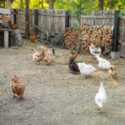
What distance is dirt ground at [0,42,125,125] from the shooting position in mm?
6992

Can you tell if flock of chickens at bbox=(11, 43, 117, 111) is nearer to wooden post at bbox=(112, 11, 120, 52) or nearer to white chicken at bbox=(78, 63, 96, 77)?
white chicken at bbox=(78, 63, 96, 77)

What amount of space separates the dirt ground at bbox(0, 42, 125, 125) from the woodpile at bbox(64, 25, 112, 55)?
2.95m

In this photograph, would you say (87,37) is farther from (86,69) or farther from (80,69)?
(86,69)

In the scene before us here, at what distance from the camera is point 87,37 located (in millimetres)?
17422

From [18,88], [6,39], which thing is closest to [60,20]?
[6,39]

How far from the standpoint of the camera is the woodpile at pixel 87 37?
16094mm

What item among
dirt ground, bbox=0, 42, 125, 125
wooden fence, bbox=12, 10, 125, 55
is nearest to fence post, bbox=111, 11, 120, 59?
wooden fence, bbox=12, 10, 125, 55

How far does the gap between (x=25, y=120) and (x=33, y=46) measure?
1202 centimetres

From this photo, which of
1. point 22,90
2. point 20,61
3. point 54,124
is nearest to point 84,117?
point 54,124

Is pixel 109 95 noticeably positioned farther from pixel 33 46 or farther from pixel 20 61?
pixel 33 46

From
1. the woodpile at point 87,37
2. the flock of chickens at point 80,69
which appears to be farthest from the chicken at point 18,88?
the woodpile at point 87,37

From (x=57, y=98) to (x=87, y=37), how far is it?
30.1ft

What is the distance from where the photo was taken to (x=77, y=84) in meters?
10.1

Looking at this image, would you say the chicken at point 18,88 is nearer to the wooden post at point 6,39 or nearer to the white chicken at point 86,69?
the white chicken at point 86,69
